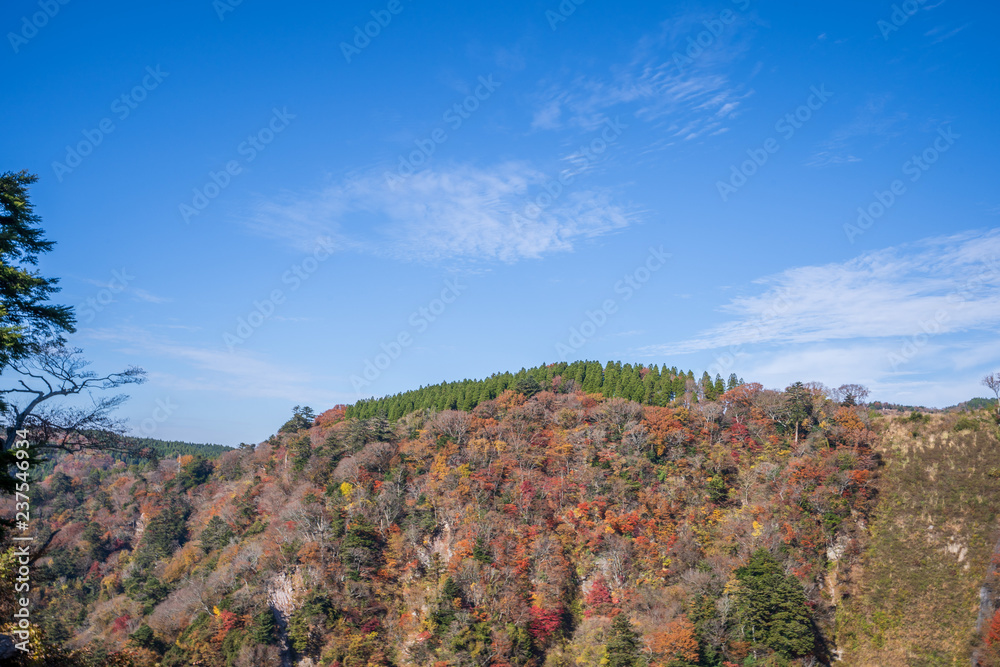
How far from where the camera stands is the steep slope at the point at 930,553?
123 feet

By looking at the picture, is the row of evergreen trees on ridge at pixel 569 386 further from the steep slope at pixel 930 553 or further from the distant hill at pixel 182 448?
the distant hill at pixel 182 448

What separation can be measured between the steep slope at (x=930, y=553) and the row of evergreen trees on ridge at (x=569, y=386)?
75.4 feet

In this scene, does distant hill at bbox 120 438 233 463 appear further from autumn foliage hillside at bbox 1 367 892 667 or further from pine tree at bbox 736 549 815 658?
pine tree at bbox 736 549 815 658

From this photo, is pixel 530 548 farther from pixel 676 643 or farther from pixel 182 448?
pixel 182 448

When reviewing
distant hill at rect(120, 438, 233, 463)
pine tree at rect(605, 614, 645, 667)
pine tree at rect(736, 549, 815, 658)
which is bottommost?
pine tree at rect(605, 614, 645, 667)

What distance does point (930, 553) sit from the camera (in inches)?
1658

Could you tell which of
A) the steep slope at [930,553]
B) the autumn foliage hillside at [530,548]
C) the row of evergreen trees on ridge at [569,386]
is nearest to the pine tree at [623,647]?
the autumn foliage hillside at [530,548]

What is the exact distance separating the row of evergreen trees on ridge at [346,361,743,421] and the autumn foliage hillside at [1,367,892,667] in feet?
5.97

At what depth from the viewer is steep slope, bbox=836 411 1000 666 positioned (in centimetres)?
3741

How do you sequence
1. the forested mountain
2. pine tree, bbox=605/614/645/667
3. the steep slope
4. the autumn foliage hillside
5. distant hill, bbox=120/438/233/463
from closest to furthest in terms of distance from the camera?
the steep slope
pine tree, bbox=605/614/645/667
the forested mountain
the autumn foliage hillside
distant hill, bbox=120/438/233/463

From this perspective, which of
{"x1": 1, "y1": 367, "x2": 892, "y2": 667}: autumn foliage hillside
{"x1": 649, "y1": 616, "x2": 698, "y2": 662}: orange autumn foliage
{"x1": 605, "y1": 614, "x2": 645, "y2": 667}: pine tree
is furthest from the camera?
{"x1": 1, "y1": 367, "x2": 892, "y2": 667}: autumn foliage hillside

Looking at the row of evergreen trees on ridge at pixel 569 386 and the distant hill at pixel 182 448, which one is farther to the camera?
the distant hill at pixel 182 448

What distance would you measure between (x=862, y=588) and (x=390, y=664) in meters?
40.9

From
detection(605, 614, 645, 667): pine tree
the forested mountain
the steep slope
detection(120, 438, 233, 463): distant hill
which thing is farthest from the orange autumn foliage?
detection(120, 438, 233, 463): distant hill
